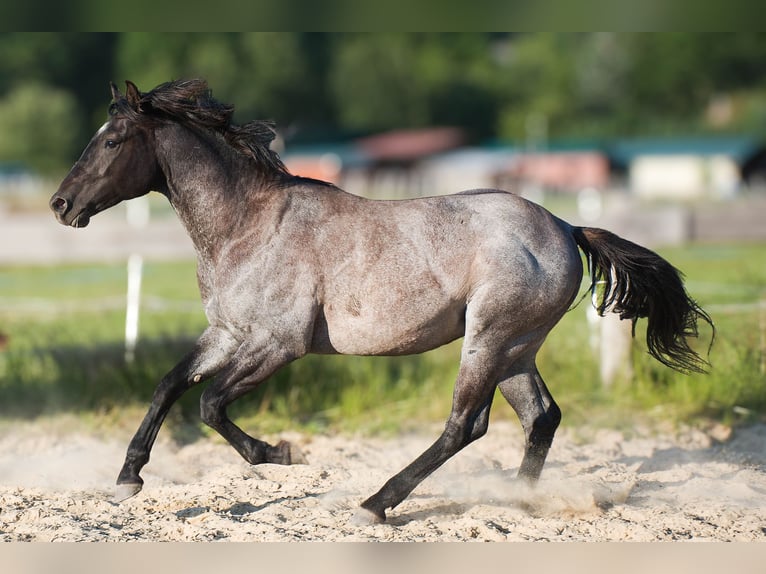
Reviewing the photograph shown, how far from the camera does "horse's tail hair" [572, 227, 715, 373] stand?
538 cm

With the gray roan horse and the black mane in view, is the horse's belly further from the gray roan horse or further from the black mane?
the black mane

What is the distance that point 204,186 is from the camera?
514 cm

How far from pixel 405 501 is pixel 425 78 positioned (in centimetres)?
9422

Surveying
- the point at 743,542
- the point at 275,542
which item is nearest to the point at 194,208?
the point at 275,542

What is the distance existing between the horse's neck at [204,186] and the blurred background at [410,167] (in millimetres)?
397

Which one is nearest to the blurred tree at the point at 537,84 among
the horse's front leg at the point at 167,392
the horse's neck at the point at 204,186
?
the horse's neck at the point at 204,186

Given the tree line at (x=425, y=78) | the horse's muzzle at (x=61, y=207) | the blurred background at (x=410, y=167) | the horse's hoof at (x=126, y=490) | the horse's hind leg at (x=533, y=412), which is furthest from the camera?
the tree line at (x=425, y=78)

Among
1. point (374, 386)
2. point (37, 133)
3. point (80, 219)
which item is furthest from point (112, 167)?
point (37, 133)

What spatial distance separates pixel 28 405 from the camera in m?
7.74

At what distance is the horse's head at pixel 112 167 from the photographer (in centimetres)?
488

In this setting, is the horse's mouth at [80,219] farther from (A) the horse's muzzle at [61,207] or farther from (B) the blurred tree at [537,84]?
(B) the blurred tree at [537,84]

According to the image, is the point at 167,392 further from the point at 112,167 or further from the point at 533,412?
the point at 533,412

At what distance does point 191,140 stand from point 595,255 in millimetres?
2135

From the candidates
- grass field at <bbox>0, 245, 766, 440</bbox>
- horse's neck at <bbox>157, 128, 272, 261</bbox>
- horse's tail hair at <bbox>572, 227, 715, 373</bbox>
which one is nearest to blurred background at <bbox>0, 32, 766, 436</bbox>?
grass field at <bbox>0, 245, 766, 440</bbox>
